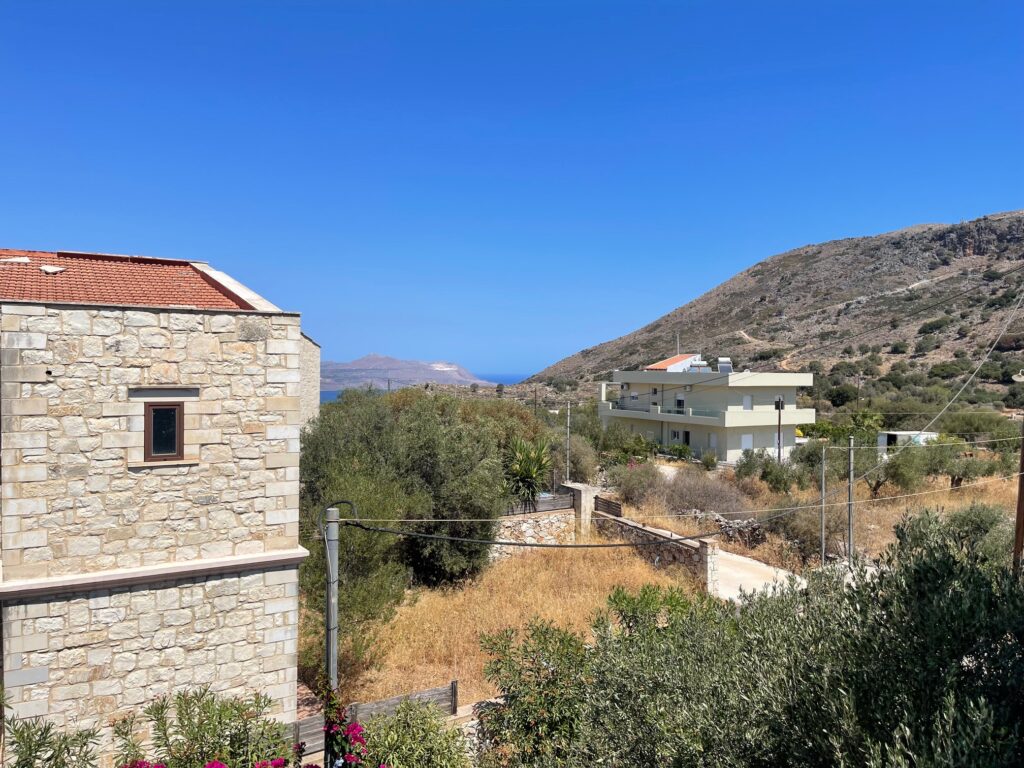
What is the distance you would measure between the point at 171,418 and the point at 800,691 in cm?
710

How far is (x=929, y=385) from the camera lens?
40.8m

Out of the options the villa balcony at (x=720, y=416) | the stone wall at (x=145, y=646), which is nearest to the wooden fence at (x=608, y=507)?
the stone wall at (x=145, y=646)

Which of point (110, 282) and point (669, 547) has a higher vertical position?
point (110, 282)

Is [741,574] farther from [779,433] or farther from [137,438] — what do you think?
[137,438]

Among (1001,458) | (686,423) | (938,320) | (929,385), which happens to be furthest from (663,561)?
(938,320)

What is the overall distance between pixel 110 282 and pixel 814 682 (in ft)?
31.5

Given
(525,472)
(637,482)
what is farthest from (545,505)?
(637,482)

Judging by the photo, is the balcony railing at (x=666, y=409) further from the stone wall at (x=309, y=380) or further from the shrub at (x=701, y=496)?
the stone wall at (x=309, y=380)

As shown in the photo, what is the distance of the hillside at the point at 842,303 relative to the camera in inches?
2073

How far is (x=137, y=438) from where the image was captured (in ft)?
22.6

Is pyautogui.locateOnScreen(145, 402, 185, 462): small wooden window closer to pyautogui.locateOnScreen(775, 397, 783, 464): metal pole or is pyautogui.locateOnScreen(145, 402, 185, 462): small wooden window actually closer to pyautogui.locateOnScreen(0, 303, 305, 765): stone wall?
pyautogui.locateOnScreen(0, 303, 305, 765): stone wall

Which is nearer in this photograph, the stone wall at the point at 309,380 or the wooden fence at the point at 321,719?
the wooden fence at the point at 321,719

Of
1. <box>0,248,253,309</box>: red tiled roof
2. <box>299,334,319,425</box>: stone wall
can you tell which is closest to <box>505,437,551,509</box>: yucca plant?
<box>299,334,319,425</box>: stone wall

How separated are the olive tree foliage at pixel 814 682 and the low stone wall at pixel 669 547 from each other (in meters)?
6.15
